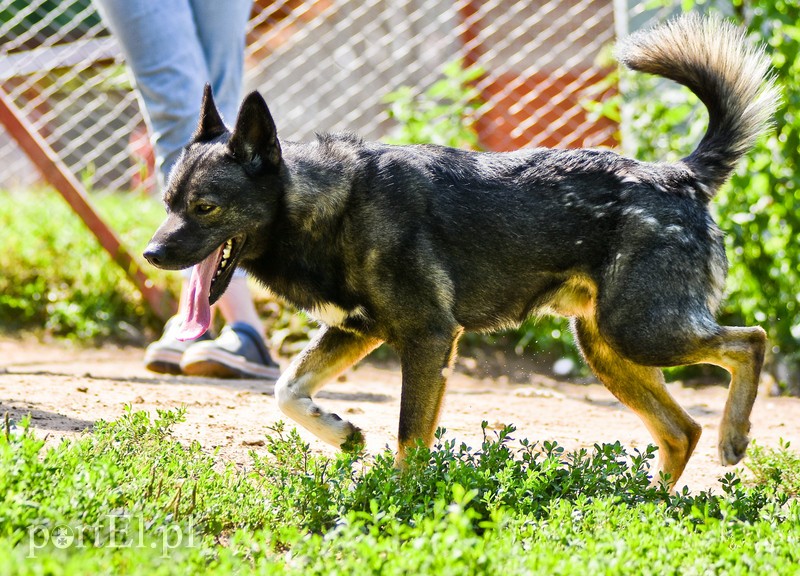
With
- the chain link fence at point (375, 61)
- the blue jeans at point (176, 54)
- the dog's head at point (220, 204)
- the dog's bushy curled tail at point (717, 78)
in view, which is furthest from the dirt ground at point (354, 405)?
the chain link fence at point (375, 61)

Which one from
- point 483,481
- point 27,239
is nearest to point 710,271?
point 483,481

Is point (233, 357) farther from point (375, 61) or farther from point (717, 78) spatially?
point (375, 61)

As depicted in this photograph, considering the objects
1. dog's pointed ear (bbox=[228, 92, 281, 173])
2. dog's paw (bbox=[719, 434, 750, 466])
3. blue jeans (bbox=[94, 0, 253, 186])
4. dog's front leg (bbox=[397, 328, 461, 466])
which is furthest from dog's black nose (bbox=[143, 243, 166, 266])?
dog's paw (bbox=[719, 434, 750, 466])

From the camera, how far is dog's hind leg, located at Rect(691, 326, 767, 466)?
3.15 m

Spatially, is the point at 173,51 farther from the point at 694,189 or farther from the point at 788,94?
the point at 788,94

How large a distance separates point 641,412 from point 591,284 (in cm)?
57

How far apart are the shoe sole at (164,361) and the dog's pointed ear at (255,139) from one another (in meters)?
1.89

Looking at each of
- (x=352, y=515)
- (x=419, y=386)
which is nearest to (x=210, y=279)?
(x=419, y=386)

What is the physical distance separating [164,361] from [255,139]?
198 centimetres

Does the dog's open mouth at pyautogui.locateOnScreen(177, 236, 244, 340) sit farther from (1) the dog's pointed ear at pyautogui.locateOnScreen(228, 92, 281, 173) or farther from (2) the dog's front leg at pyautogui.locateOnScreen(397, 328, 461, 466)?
(2) the dog's front leg at pyautogui.locateOnScreen(397, 328, 461, 466)

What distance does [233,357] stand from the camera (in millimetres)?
4742

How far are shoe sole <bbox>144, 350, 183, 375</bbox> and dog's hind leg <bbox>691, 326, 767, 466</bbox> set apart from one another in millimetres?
2693

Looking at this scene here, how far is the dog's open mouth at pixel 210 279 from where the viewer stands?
10.6 ft

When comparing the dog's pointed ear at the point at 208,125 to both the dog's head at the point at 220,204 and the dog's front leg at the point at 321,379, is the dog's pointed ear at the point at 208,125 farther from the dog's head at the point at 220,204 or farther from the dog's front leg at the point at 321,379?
the dog's front leg at the point at 321,379
